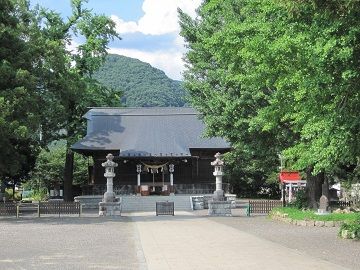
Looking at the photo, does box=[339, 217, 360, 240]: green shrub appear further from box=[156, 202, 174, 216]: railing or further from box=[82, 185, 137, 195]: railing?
box=[82, 185, 137, 195]: railing

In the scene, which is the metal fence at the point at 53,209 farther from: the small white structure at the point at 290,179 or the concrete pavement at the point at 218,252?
the small white structure at the point at 290,179

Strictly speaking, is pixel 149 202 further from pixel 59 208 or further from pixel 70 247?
pixel 70 247

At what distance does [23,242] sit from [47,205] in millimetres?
13670

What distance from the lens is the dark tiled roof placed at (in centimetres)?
4466

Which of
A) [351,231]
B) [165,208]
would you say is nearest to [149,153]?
[165,208]

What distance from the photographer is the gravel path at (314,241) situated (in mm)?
12431

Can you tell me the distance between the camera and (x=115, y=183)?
44156 millimetres

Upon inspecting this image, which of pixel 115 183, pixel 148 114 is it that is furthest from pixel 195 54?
pixel 148 114

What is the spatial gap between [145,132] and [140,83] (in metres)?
52.5

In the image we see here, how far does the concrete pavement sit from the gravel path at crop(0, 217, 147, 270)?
20.0 inches

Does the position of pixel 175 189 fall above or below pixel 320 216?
above

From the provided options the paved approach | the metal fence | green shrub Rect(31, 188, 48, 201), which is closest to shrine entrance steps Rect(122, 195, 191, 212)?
the metal fence

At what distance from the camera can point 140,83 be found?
9994 centimetres

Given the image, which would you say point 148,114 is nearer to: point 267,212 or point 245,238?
point 267,212
